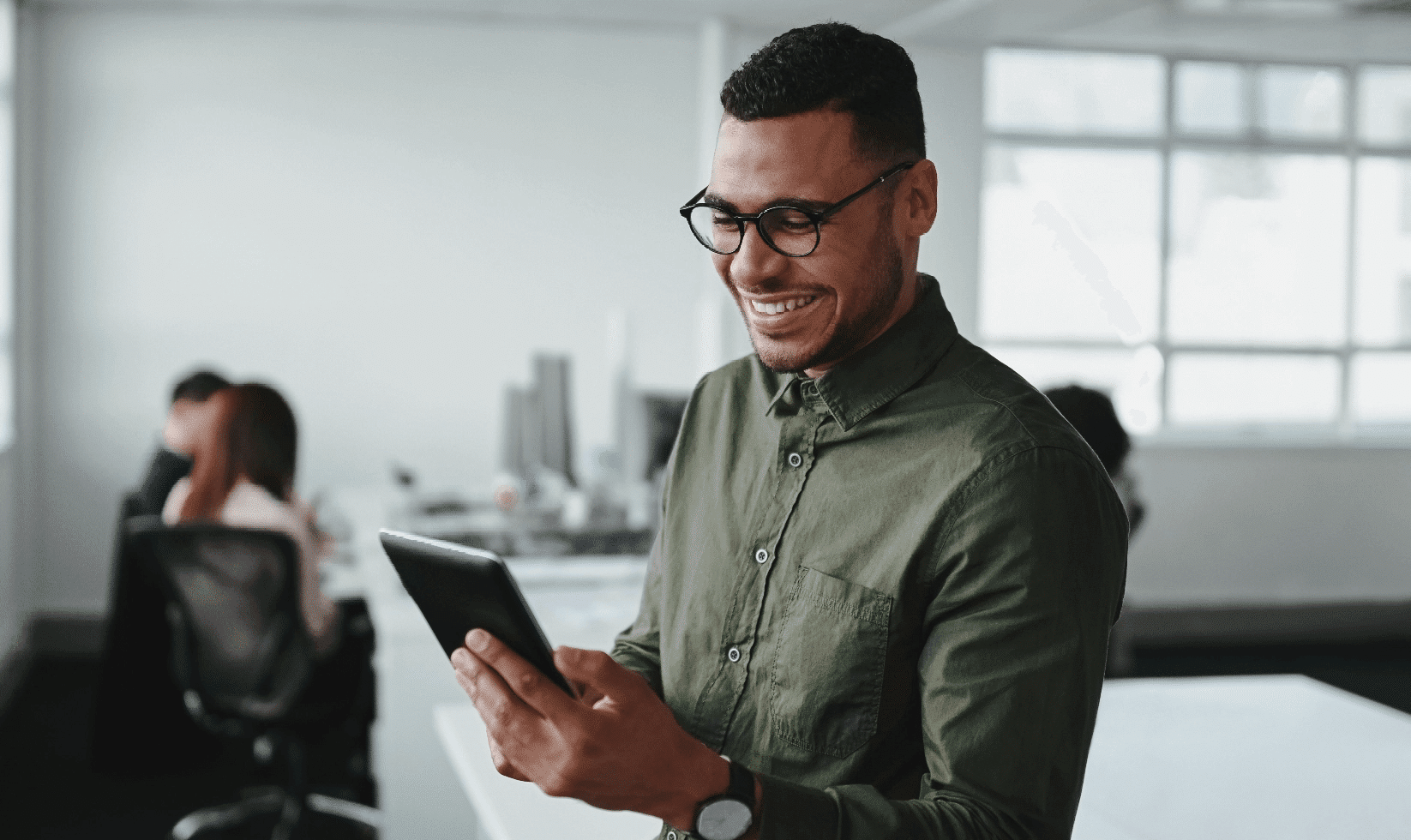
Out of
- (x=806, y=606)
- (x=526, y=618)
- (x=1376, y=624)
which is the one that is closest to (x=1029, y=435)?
(x=806, y=606)

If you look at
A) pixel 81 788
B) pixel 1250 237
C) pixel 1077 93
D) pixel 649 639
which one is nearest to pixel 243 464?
pixel 81 788

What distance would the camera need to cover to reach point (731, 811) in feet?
3.21

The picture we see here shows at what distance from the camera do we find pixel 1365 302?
6.83 metres

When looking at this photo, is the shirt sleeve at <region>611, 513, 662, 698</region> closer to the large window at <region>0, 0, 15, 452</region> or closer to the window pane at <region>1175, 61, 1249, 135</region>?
the large window at <region>0, 0, 15, 452</region>

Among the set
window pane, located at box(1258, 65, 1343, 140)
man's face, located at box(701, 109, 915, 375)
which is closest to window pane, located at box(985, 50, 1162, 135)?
window pane, located at box(1258, 65, 1343, 140)

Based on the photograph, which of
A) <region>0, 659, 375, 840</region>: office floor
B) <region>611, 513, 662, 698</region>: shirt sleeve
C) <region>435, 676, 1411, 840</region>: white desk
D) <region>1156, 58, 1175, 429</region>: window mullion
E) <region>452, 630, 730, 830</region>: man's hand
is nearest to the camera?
<region>452, 630, 730, 830</region>: man's hand

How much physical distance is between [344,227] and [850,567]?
531 cm

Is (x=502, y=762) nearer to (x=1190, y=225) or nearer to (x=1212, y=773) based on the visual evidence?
(x=1212, y=773)

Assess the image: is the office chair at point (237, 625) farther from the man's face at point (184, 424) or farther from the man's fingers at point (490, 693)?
the man's fingers at point (490, 693)

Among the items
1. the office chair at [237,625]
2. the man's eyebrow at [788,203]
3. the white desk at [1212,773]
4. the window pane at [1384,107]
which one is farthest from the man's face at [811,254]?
the window pane at [1384,107]

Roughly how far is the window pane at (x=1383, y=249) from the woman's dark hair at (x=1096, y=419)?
515 centimetres

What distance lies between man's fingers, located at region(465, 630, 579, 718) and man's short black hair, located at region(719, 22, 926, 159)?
1.65ft

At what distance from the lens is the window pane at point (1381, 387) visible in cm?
688

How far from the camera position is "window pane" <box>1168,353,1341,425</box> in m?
6.79
